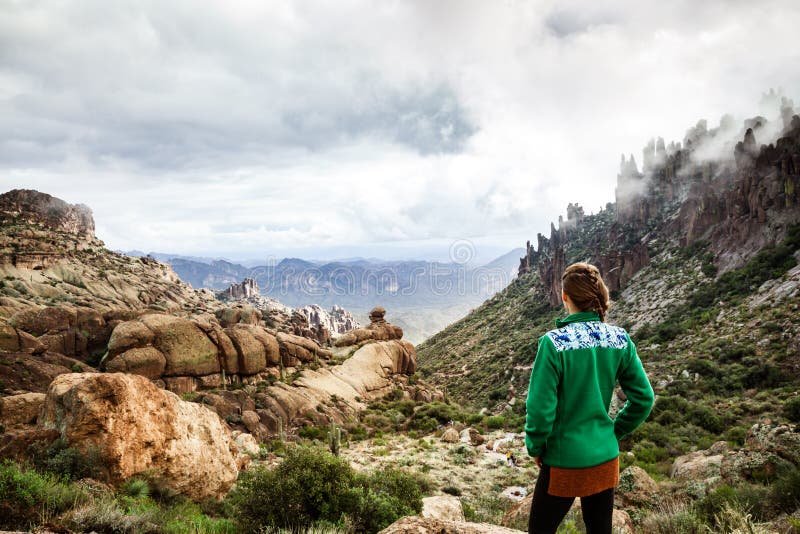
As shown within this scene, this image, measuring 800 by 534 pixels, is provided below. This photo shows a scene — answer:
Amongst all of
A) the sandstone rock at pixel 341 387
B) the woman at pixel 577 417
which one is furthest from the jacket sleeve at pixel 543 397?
the sandstone rock at pixel 341 387

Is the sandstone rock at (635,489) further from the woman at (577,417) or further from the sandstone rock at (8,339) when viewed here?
the sandstone rock at (8,339)

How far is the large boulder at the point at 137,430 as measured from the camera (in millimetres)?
8492

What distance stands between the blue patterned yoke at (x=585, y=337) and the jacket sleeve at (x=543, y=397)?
103mm

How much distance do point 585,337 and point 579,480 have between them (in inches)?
46.9

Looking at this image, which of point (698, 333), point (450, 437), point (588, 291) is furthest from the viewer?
point (698, 333)

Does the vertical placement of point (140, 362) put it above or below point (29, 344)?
below

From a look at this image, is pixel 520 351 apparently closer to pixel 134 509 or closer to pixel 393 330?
pixel 393 330

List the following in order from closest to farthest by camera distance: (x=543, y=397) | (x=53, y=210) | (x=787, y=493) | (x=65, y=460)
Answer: (x=543, y=397) → (x=787, y=493) → (x=65, y=460) → (x=53, y=210)

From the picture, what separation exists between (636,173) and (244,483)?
14212 centimetres

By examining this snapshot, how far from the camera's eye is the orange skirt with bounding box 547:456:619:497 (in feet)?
10.5

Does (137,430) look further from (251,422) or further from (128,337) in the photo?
(128,337)

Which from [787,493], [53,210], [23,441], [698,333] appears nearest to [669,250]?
[698,333]

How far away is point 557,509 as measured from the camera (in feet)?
11.0

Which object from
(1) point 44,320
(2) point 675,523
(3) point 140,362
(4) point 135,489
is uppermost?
(1) point 44,320
